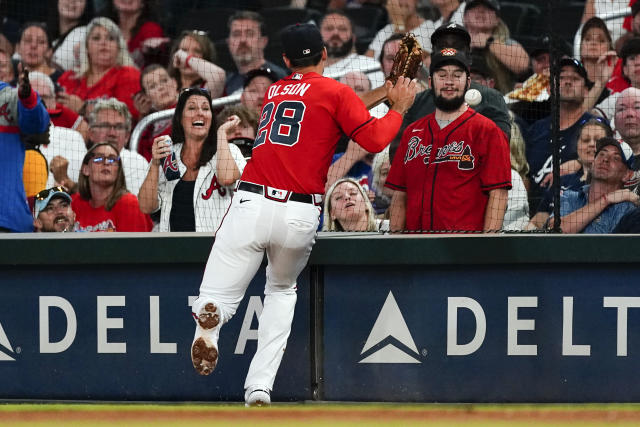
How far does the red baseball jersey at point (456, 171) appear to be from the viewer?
5172 mm

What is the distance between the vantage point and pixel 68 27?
950 centimetres

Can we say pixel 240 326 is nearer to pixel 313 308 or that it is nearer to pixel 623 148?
pixel 313 308

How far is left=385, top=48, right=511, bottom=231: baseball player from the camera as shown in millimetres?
5176

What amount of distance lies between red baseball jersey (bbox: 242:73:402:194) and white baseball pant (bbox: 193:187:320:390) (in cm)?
12

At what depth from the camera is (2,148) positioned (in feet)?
20.1

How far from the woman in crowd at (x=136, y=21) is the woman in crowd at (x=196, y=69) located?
1.06 metres

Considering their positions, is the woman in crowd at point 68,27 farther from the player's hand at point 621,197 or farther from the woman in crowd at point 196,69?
the player's hand at point 621,197

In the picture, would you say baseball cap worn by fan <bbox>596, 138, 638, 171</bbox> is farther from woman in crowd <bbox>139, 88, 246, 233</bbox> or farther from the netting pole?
woman in crowd <bbox>139, 88, 246, 233</bbox>

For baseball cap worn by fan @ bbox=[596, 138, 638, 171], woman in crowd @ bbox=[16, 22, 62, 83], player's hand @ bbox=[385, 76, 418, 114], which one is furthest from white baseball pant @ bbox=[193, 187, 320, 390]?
woman in crowd @ bbox=[16, 22, 62, 83]

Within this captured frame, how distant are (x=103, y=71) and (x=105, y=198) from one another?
2.14 metres

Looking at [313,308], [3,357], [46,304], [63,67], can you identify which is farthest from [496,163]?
[63,67]

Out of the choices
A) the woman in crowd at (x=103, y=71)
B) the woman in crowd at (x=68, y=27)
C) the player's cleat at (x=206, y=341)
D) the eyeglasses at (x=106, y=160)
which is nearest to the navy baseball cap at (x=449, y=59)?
the player's cleat at (x=206, y=341)

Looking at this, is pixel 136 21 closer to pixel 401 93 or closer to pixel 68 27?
pixel 68 27

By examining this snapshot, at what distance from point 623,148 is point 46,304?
3.69m
